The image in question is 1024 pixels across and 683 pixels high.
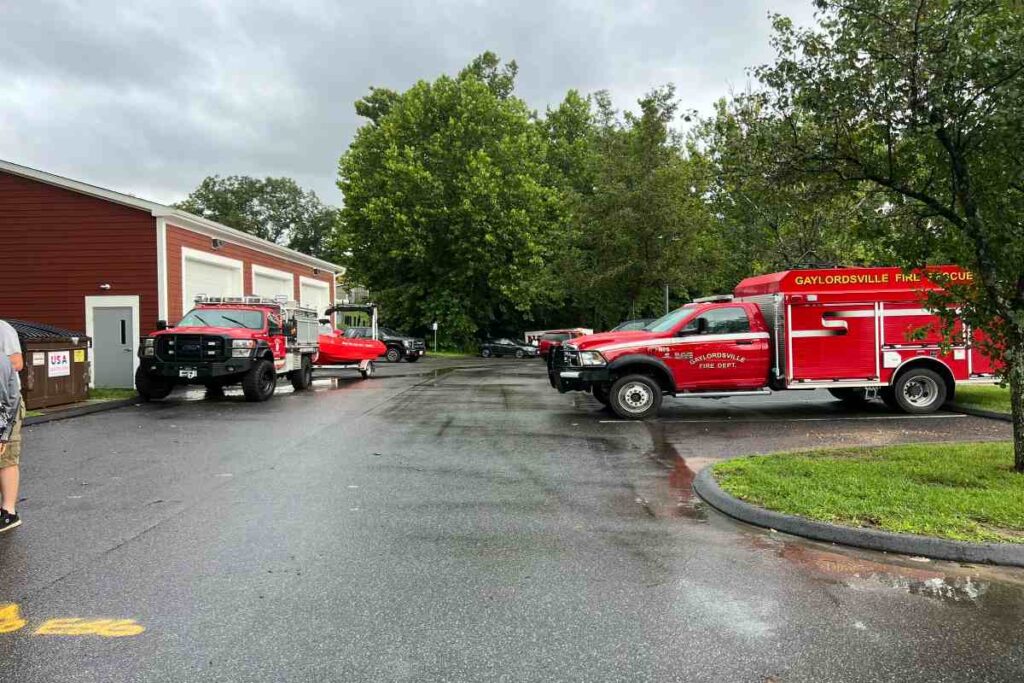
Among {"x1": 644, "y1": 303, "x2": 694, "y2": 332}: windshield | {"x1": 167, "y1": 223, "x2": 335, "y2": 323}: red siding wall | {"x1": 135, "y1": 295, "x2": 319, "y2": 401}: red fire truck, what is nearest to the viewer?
{"x1": 644, "y1": 303, "x2": 694, "y2": 332}: windshield

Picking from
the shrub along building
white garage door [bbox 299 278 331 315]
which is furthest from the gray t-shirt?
white garage door [bbox 299 278 331 315]

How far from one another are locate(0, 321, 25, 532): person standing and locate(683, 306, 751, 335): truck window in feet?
32.1

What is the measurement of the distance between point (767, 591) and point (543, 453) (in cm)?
508

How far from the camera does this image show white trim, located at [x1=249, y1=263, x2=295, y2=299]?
2733 centimetres

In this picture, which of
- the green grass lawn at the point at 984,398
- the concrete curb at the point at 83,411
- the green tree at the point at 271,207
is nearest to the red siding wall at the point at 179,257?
the concrete curb at the point at 83,411

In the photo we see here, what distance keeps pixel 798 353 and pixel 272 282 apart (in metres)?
22.4

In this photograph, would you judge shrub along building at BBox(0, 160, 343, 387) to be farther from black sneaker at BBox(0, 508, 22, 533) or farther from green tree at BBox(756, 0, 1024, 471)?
green tree at BBox(756, 0, 1024, 471)

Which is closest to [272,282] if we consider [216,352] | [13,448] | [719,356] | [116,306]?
[116,306]

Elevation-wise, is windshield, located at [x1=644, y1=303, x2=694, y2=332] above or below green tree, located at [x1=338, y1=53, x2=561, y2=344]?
below

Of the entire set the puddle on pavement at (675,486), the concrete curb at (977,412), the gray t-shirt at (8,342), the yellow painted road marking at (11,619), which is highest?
the gray t-shirt at (8,342)

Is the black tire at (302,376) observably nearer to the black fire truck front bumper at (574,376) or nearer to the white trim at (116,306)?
the white trim at (116,306)

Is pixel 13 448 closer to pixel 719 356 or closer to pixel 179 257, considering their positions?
pixel 719 356

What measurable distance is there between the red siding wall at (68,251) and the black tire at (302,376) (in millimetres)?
4168

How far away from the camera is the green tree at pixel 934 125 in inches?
251
